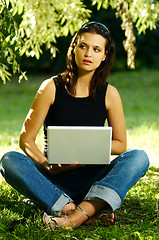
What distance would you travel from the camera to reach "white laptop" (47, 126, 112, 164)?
2.46 m

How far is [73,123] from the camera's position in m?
2.93

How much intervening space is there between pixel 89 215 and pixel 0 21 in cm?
163

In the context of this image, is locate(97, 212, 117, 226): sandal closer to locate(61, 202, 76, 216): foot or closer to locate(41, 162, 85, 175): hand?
locate(61, 202, 76, 216): foot

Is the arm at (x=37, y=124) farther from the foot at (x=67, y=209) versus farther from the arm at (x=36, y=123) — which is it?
the foot at (x=67, y=209)

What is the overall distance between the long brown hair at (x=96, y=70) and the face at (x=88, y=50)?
41mm

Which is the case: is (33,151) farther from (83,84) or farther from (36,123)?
(83,84)

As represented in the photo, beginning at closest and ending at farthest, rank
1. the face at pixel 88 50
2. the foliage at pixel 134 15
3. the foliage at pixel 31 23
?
the face at pixel 88 50
the foliage at pixel 31 23
the foliage at pixel 134 15

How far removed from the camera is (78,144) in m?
2.51

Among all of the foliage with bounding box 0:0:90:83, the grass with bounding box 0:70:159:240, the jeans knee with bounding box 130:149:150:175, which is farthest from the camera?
the foliage with bounding box 0:0:90:83

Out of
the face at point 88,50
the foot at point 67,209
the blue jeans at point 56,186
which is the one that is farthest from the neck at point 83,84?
the foot at point 67,209

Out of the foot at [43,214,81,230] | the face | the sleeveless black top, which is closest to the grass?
the foot at [43,214,81,230]

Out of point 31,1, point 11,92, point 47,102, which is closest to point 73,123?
point 47,102

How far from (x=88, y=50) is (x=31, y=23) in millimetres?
890

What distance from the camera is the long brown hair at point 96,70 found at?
115 inches
